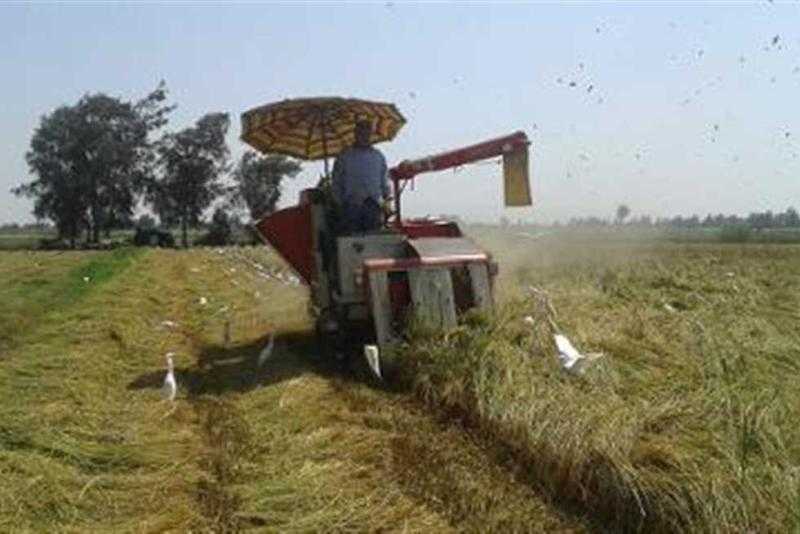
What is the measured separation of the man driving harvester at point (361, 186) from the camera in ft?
36.8

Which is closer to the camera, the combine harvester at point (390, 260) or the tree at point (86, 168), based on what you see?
the combine harvester at point (390, 260)

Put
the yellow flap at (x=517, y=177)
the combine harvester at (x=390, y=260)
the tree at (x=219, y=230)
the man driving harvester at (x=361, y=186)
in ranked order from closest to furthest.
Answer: the combine harvester at (x=390, y=260), the yellow flap at (x=517, y=177), the man driving harvester at (x=361, y=186), the tree at (x=219, y=230)

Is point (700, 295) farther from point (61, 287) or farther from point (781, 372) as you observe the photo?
point (61, 287)

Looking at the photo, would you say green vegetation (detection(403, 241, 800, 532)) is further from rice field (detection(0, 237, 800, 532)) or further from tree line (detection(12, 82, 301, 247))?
tree line (detection(12, 82, 301, 247))

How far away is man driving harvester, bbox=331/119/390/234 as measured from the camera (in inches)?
441

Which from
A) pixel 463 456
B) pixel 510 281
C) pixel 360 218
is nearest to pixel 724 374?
pixel 463 456

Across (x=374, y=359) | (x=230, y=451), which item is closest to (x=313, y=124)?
(x=374, y=359)

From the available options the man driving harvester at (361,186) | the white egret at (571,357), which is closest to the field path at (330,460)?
the white egret at (571,357)

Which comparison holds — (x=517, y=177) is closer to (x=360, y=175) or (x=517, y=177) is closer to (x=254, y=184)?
(x=360, y=175)

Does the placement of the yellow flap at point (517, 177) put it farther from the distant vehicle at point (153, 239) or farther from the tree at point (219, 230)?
the tree at point (219, 230)

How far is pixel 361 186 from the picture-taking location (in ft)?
36.8

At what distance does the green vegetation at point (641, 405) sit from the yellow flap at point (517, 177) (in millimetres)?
1023

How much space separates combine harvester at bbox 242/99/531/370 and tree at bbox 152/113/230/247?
183ft

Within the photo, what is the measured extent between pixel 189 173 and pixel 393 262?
196 feet
